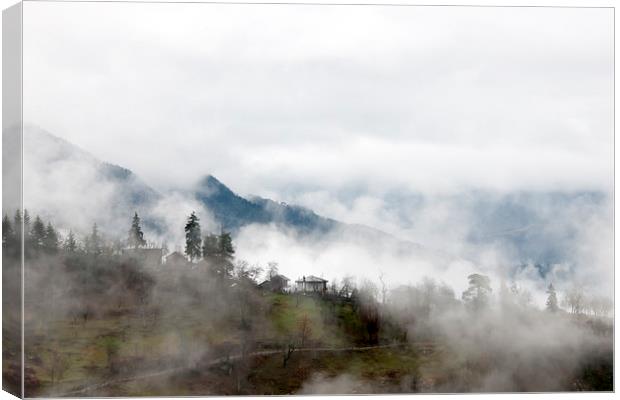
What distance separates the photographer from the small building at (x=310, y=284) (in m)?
13.9

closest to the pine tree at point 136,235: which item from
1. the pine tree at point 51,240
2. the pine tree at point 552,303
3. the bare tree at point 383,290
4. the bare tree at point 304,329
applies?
the pine tree at point 51,240

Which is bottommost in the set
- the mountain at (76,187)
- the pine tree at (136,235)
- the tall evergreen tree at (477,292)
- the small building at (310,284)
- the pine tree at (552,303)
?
the pine tree at (552,303)

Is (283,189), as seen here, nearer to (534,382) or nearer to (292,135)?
(292,135)

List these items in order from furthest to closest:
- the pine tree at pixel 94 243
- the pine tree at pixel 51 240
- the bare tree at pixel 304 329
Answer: the bare tree at pixel 304 329
the pine tree at pixel 94 243
the pine tree at pixel 51 240

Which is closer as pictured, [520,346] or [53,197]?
[53,197]

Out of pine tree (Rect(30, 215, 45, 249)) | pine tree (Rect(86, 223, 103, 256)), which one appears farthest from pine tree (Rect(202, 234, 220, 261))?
pine tree (Rect(30, 215, 45, 249))

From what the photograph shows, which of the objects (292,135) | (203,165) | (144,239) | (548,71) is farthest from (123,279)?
(548,71)

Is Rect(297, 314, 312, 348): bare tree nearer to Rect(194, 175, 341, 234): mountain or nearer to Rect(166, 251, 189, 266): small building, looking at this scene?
Rect(194, 175, 341, 234): mountain

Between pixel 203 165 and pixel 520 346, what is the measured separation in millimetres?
5004

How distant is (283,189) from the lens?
13883 mm

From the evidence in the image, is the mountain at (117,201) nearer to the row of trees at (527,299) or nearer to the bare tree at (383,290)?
the bare tree at (383,290)

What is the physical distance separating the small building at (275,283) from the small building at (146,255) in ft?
4.67

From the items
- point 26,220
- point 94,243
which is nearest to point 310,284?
point 94,243

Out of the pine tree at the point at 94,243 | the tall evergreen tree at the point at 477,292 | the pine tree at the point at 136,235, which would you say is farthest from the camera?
the tall evergreen tree at the point at 477,292
